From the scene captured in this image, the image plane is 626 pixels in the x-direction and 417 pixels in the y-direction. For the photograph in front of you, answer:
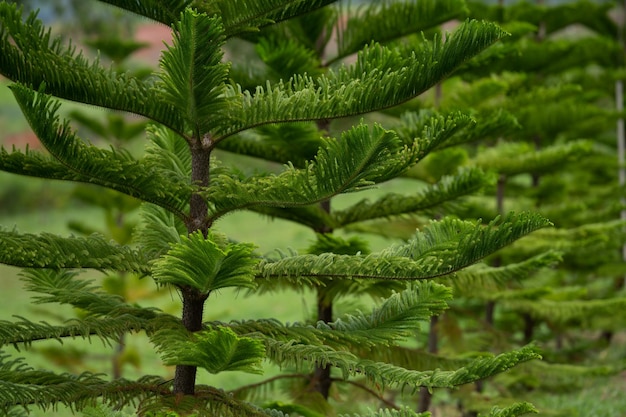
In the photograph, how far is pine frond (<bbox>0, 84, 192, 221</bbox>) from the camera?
2314mm

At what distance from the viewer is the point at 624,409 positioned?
289 inches

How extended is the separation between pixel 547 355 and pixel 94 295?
19.7ft

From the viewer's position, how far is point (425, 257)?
2.56 metres

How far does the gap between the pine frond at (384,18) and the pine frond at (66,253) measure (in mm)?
2057

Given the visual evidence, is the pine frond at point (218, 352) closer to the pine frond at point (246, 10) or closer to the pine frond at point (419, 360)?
the pine frond at point (246, 10)

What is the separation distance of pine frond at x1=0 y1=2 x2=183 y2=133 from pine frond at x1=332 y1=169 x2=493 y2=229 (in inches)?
65.2

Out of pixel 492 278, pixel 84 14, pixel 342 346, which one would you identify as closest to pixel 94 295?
pixel 342 346

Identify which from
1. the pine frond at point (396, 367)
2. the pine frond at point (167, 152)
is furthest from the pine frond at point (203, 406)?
the pine frond at point (167, 152)

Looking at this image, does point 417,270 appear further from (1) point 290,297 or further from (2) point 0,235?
(1) point 290,297

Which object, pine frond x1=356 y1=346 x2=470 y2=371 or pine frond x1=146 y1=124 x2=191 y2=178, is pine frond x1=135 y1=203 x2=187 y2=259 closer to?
pine frond x1=146 y1=124 x2=191 y2=178

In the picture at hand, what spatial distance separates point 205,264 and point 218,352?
0.80ft

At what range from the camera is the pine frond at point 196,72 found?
2.15 metres

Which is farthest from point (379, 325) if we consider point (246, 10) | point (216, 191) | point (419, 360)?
point (419, 360)

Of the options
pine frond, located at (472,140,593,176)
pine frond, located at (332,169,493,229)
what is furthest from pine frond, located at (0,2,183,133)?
pine frond, located at (472,140,593,176)
